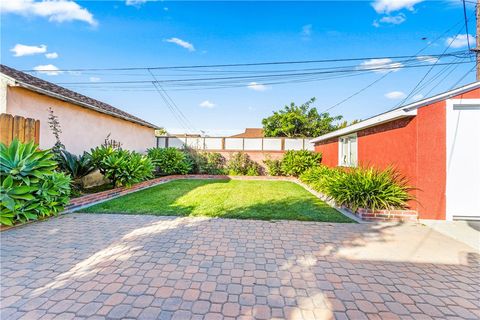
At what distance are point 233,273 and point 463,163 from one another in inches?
231

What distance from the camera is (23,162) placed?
14.8 ft

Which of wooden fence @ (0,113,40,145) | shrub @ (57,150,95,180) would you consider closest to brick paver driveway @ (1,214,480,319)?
wooden fence @ (0,113,40,145)

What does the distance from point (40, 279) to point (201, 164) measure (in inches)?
467

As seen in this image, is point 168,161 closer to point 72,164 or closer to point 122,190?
point 122,190

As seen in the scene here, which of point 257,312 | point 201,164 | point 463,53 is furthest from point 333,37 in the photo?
point 257,312

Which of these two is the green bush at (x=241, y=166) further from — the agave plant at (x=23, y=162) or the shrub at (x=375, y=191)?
the agave plant at (x=23, y=162)

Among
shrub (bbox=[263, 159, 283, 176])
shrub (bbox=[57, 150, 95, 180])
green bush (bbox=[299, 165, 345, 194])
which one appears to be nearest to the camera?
shrub (bbox=[57, 150, 95, 180])

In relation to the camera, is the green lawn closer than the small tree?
Yes

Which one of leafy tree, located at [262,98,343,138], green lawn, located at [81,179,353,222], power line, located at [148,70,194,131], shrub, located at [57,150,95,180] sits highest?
power line, located at [148,70,194,131]

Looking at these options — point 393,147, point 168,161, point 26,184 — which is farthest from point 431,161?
point 168,161

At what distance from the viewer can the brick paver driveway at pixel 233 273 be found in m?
2.26

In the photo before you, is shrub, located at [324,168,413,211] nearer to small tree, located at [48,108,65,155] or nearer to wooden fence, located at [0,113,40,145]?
wooden fence, located at [0,113,40,145]

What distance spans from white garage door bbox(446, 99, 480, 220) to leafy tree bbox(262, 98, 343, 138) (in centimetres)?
1562

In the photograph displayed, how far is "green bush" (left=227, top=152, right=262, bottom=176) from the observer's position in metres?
14.7
